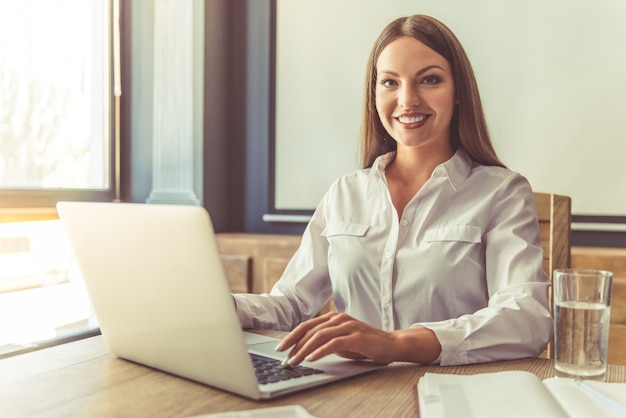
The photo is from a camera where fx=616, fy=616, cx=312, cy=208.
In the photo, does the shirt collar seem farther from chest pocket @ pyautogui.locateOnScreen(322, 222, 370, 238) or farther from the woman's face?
chest pocket @ pyautogui.locateOnScreen(322, 222, 370, 238)

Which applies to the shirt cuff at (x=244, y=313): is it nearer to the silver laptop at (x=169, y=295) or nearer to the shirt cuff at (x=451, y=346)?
the silver laptop at (x=169, y=295)

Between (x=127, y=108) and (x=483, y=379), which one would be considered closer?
(x=483, y=379)

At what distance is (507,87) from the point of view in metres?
2.27

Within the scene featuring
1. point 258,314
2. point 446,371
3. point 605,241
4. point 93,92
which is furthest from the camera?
point 93,92

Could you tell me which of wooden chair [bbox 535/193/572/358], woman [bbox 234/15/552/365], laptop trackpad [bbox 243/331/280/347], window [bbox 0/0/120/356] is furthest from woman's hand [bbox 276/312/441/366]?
window [bbox 0/0/120/356]

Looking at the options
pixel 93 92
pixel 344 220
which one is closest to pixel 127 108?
pixel 93 92

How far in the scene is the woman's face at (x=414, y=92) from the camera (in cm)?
132

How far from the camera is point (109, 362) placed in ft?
2.95

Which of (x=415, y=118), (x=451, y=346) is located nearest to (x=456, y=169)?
(x=415, y=118)

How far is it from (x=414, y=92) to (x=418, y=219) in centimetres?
27

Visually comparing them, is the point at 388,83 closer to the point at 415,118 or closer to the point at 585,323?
the point at 415,118

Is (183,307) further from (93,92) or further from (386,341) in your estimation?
(93,92)

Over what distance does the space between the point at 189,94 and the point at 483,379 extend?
2.17 m

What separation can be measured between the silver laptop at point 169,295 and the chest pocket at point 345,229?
1.66ft
